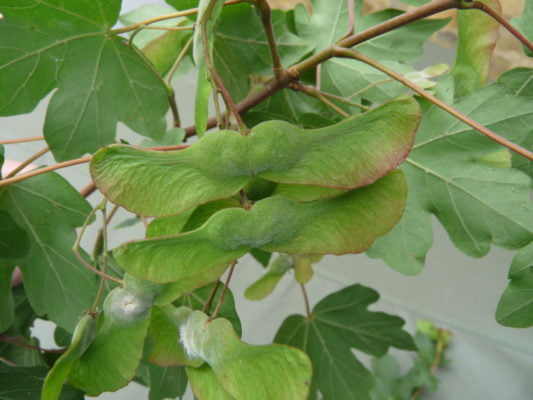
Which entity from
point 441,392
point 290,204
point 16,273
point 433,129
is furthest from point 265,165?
point 441,392

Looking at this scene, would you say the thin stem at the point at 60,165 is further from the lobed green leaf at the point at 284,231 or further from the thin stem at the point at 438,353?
the thin stem at the point at 438,353

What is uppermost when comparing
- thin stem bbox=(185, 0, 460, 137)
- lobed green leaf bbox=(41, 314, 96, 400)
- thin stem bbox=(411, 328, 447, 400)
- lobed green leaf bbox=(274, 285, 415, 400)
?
thin stem bbox=(185, 0, 460, 137)

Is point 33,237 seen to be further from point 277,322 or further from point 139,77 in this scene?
point 277,322

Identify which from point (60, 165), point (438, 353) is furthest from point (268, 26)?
point (438, 353)

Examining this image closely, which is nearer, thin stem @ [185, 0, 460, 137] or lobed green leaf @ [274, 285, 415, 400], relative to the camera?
thin stem @ [185, 0, 460, 137]

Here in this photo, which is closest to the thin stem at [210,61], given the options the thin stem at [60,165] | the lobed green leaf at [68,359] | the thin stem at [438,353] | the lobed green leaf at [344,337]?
the thin stem at [60,165]

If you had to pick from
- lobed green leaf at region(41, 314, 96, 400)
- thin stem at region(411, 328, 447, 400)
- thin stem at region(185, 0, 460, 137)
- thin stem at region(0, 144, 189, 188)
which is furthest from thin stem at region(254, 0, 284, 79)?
thin stem at region(411, 328, 447, 400)

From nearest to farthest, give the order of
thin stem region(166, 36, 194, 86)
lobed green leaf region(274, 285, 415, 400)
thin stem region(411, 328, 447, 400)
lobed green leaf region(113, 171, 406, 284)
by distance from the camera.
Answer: lobed green leaf region(113, 171, 406, 284), thin stem region(166, 36, 194, 86), lobed green leaf region(274, 285, 415, 400), thin stem region(411, 328, 447, 400)

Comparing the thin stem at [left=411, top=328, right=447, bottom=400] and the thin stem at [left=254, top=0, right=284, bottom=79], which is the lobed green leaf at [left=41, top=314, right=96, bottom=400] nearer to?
the thin stem at [left=254, top=0, right=284, bottom=79]

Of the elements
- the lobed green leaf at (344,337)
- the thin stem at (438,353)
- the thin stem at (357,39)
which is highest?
the thin stem at (357,39)
